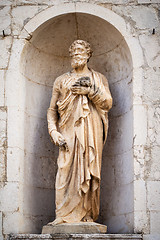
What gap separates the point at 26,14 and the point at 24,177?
2380mm

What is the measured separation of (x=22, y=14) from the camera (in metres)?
9.59

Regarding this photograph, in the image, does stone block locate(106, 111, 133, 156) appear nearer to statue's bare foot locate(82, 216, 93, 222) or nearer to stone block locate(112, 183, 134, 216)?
stone block locate(112, 183, 134, 216)

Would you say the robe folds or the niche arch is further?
the niche arch

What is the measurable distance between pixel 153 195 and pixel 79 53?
90.4 inches

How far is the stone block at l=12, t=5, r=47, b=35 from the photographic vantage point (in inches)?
376

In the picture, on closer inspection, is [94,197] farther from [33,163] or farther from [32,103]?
[32,103]

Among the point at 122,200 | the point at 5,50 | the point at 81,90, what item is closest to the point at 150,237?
the point at 122,200

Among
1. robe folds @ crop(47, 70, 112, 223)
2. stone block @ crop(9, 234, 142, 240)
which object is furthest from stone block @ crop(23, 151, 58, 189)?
stone block @ crop(9, 234, 142, 240)

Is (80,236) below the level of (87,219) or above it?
below

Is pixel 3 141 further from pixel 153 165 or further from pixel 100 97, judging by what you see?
pixel 153 165

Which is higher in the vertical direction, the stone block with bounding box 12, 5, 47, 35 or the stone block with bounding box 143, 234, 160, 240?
the stone block with bounding box 12, 5, 47, 35

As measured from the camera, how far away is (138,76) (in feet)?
30.5

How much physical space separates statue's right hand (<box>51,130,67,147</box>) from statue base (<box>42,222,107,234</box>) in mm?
1113

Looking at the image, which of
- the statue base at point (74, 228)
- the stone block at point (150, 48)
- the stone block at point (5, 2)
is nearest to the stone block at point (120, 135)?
the stone block at point (150, 48)
